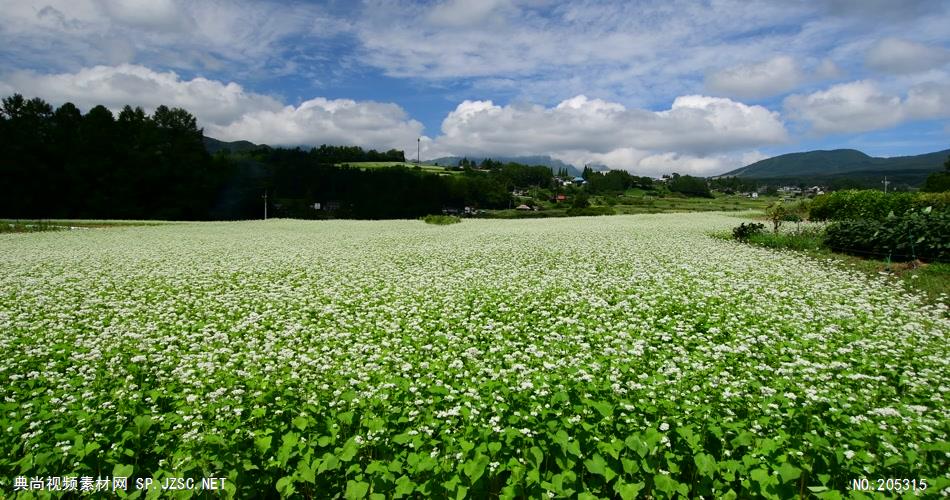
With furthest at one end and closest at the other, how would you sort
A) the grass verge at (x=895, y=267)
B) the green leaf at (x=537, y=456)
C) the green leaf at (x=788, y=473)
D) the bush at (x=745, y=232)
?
1. the bush at (x=745, y=232)
2. the grass verge at (x=895, y=267)
3. the green leaf at (x=537, y=456)
4. the green leaf at (x=788, y=473)

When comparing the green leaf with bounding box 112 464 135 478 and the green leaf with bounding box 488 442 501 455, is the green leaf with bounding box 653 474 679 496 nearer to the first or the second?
the green leaf with bounding box 488 442 501 455

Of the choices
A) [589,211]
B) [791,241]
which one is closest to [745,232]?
[791,241]

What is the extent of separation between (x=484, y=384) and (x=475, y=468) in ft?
8.80

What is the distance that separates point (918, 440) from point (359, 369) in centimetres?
804

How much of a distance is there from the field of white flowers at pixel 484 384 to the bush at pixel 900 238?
12.9ft

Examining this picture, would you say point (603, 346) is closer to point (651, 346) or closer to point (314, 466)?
point (651, 346)

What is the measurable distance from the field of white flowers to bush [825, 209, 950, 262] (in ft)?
12.9

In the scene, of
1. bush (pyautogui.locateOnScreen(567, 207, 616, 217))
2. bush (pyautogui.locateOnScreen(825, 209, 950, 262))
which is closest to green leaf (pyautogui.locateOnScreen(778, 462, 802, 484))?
bush (pyautogui.locateOnScreen(825, 209, 950, 262))

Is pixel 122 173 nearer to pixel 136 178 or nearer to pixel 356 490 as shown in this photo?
pixel 136 178

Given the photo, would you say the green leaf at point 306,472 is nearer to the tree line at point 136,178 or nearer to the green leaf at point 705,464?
the green leaf at point 705,464

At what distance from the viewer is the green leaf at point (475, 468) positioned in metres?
4.67

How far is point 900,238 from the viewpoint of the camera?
18781 mm

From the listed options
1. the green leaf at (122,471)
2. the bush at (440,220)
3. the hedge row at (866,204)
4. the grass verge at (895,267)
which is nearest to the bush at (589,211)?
the bush at (440,220)

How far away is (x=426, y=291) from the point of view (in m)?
15.0
